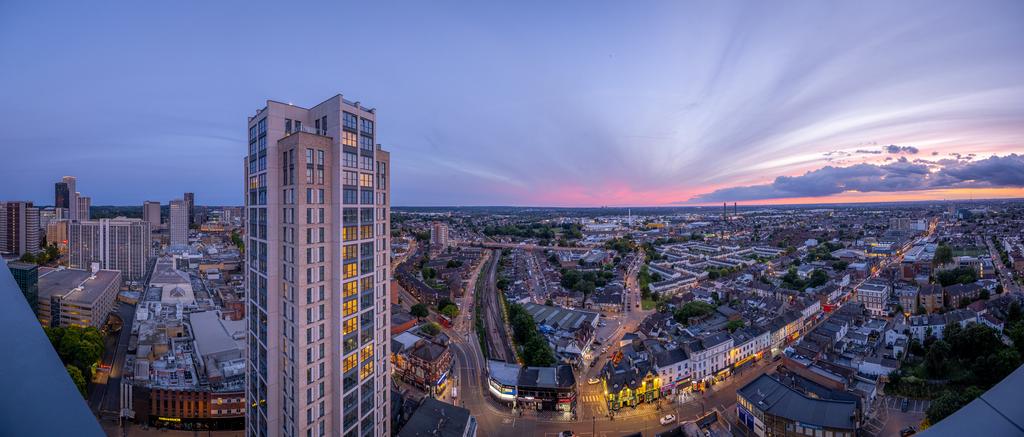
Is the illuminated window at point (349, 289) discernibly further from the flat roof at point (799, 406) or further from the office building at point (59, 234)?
the office building at point (59, 234)

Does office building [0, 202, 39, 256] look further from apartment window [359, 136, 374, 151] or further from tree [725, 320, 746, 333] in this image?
tree [725, 320, 746, 333]

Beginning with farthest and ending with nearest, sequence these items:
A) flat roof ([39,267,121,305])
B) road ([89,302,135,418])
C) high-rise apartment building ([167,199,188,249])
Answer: high-rise apartment building ([167,199,188,249]) < flat roof ([39,267,121,305]) < road ([89,302,135,418])

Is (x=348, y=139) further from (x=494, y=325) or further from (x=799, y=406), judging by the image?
(x=494, y=325)

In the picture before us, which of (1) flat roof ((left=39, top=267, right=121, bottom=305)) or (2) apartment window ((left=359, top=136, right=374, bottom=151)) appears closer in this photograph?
(2) apartment window ((left=359, top=136, right=374, bottom=151))

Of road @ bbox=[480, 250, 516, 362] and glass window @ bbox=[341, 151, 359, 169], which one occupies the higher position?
glass window @ bbox=[341, 151, 359, 169]

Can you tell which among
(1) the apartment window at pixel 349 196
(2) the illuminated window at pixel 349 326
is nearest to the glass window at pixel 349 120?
(1) the apartment window at pixel 349 196

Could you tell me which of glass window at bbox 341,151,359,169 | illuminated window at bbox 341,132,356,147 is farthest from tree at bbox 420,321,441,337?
illuminated window at bbox 341,132,356,147

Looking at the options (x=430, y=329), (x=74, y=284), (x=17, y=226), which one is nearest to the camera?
(x=17, y=226)

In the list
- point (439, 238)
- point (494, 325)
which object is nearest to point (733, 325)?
point (494, 325)
